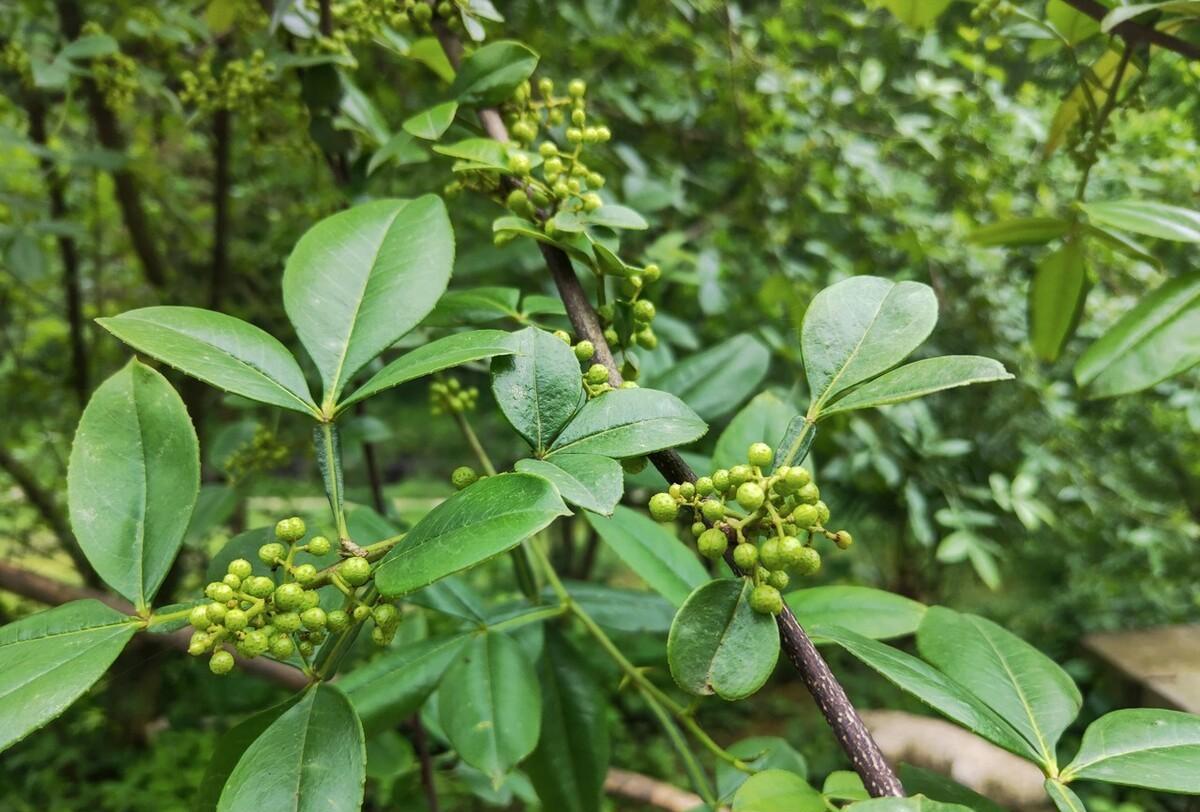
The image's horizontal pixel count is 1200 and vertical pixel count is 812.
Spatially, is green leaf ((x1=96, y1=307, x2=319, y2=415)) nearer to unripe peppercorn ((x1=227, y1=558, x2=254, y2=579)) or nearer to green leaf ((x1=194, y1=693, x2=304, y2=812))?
unripe peppercorn ((x1=227, y1=558, x2=254, y2=579))

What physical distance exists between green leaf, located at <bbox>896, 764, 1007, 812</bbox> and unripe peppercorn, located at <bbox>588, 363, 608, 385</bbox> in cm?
33

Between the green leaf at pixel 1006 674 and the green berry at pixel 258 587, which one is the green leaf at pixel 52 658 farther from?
the green leaf at pixel 1006 674

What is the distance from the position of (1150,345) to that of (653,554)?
497mm

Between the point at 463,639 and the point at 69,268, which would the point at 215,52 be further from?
the point at 69,268

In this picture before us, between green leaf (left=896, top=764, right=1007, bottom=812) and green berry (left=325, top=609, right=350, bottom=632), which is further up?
green berry (left=325, top=609, right=350, bottom=632)

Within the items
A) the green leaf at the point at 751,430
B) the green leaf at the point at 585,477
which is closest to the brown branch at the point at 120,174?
the green leaf at the point at 751,430

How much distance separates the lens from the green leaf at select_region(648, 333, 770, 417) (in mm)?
961

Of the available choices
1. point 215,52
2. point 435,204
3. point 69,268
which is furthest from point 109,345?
point 435,204

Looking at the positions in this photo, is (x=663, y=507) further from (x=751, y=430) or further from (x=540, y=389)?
(x=751, y=430)

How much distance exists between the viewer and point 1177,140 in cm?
164

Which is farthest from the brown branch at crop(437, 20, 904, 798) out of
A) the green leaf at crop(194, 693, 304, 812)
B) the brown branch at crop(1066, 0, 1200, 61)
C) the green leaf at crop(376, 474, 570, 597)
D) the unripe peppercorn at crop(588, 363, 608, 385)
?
the brown branch at crop(1066, 0, 1200, 61)

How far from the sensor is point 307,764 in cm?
43

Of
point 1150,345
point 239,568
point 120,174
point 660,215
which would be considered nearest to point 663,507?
point 239,568

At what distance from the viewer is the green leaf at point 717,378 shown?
37.8 inches
